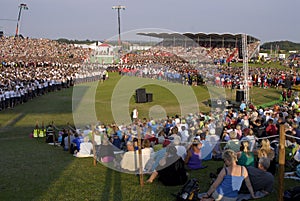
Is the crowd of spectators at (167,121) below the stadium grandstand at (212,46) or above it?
below

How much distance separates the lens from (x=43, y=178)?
31.3ft

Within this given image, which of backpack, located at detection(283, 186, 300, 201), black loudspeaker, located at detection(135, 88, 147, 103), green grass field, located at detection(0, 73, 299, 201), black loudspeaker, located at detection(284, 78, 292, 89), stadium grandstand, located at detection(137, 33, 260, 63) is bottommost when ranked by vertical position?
green grass field, located at detection(0, 73, 299, 201)

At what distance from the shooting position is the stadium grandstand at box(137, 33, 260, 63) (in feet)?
167

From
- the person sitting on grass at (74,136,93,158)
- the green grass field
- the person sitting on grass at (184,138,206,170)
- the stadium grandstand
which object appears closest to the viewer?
the green grass field

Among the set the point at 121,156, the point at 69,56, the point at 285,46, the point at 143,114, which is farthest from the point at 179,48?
the point at 285,46

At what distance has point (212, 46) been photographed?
64.0 m

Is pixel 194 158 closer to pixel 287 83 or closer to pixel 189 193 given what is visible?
pixel 189 193

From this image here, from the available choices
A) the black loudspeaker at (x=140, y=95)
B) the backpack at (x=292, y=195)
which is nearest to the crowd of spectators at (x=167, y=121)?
the backpack at (x=292, y=195)

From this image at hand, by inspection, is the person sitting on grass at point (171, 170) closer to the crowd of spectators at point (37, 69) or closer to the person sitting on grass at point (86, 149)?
the person sitting on grass at point (86, 149)

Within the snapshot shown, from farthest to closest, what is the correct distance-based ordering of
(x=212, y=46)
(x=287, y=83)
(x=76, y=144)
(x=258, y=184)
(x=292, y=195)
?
1. (x=212, y=46)
2. (x=287, y=83)
3. (x=76, y=144)
4. (x=258, y=184)
5. (x=292, y=195)

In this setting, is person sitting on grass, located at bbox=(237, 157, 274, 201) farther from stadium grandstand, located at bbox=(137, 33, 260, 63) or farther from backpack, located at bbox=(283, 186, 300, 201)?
stadium grandstand, located at bbox=(137, 33, 260, 63)

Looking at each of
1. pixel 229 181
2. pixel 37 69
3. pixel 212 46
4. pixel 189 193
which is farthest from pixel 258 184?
pixel 212 46

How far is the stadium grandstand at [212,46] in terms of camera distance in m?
50.9

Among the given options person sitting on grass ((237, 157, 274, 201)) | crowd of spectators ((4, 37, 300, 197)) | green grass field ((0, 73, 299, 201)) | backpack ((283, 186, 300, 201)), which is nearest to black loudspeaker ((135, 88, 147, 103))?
crowd of spectators ((4, 37, 300, 197))
